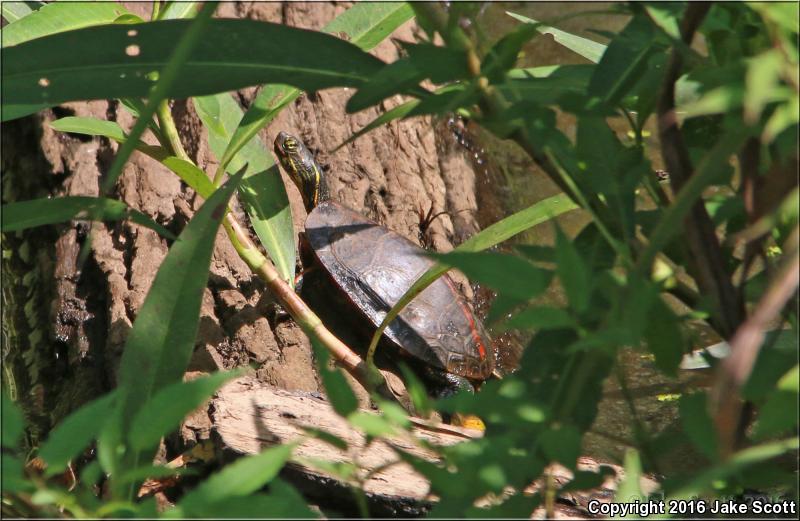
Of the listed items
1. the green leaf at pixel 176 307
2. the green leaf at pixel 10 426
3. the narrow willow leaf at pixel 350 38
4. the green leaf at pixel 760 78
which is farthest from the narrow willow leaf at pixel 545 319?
the narrow willow leaf at pixel 350 38

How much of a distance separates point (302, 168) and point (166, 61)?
2426 millimetres

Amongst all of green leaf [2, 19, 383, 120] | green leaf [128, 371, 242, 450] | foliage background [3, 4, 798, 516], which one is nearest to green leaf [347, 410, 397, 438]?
foliage background [3, 4, 798, 516]

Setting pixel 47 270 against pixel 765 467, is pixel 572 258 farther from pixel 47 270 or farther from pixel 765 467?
pixel 47 270

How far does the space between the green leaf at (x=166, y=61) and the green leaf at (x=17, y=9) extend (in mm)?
1096

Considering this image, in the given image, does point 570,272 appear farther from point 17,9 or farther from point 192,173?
point 17,9

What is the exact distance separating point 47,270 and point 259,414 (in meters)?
1.59

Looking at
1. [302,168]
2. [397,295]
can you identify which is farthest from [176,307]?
[302,168]

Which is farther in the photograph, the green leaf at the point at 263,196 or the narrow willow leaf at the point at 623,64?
the green leaf at the point at 263,196

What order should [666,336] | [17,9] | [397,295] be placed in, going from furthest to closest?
[397,295] < [17,9] < [666,336]

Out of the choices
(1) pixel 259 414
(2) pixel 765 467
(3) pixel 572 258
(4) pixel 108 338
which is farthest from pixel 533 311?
(4) pixel 108 338

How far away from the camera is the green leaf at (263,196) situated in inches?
89.4

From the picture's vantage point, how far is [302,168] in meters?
3.54

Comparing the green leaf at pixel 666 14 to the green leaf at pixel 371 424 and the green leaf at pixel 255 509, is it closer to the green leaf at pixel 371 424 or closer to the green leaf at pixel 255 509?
the green leaf at pixel 371 424

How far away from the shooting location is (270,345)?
107 inches
